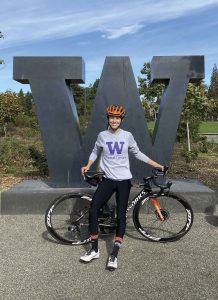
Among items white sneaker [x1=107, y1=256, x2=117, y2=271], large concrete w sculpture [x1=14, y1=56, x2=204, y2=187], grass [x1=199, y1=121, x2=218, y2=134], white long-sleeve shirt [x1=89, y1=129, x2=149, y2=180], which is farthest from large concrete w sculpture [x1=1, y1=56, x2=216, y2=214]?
grass [x1=199, y1=121, x2=218, y2=134]

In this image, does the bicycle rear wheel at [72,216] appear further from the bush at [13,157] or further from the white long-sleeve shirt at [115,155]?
the bush at [13,157]

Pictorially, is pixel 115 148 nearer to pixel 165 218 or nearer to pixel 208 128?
pixel 165 218

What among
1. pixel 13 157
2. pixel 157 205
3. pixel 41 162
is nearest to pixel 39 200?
pixel 157 205

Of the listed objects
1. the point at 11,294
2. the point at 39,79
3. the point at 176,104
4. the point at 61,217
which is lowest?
the point at 11,294

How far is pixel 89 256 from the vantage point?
178 inches

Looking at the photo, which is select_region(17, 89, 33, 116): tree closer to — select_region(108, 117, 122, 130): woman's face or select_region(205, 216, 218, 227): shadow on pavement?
select_region(205, 216, 218, 227): shadow on pavement

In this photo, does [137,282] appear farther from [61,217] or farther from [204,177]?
[204,177]

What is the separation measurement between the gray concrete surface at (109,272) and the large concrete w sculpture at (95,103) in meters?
1.66

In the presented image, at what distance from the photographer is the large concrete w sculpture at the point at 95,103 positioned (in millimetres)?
6828

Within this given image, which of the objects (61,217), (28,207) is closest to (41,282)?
(61,217)

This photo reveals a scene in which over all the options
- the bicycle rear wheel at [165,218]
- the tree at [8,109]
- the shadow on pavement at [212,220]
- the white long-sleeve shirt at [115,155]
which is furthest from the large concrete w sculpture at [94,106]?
the tree at [8,109]

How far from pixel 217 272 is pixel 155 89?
14.5 metres

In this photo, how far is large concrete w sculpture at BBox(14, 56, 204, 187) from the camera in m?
6.83

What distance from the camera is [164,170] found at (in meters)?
5.01
